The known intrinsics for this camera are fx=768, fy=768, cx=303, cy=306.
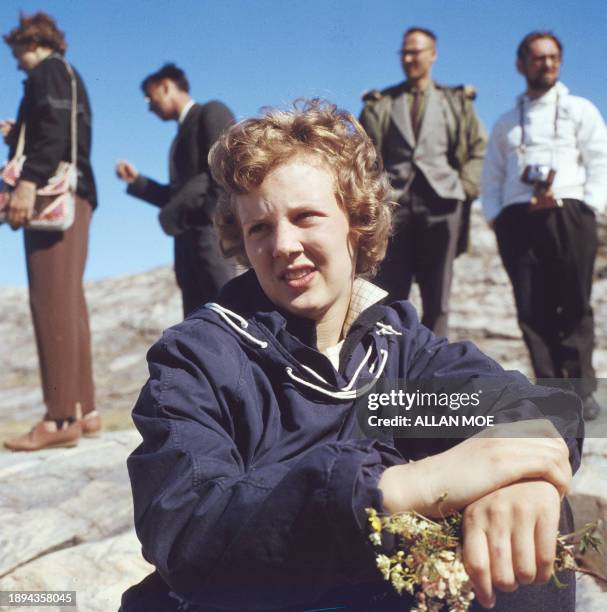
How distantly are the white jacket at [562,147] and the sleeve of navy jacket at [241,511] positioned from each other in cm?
329

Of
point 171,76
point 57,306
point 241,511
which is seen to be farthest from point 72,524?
point 171,76

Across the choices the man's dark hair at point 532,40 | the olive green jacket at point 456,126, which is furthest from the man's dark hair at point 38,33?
the man's dark hair at point 532,40

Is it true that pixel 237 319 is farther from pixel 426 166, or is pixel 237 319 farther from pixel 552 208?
pixel 426 166

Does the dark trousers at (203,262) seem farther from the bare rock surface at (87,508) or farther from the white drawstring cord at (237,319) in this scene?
the white drawstring cord at (237,319)

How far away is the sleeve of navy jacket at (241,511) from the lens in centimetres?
114

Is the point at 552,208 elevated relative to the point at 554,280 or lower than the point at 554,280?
elevated

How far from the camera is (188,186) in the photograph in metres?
4.21

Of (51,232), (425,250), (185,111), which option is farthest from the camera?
(425,250)

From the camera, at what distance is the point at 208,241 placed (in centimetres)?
424

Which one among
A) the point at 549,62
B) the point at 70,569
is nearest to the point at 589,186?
the point at 549,62

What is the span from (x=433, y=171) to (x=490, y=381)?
3102 mm

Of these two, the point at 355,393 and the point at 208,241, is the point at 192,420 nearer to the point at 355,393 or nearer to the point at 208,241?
the point at 355,393

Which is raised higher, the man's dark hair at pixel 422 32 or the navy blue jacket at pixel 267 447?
the man's dark hair at pixel 422 32

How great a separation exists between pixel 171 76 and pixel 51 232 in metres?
1.20
